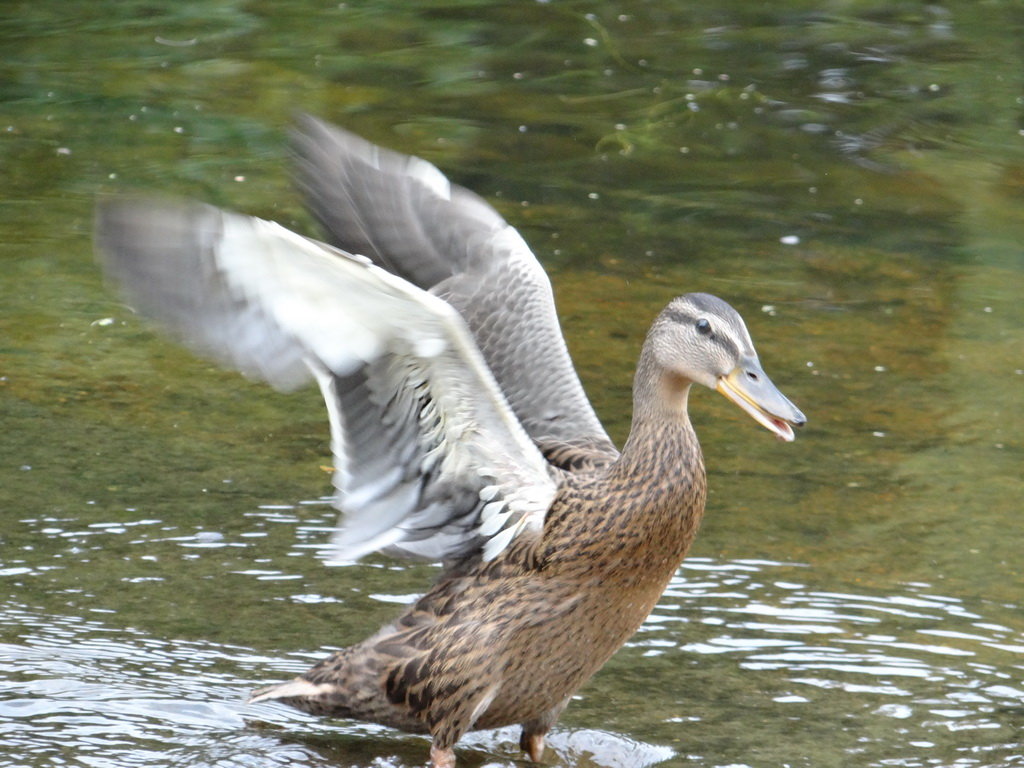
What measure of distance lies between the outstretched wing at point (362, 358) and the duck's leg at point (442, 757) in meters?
0.54

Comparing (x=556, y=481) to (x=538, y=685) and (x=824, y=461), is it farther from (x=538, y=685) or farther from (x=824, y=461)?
(x=824, y=461)

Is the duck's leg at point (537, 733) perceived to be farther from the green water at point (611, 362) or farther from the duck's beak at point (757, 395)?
the duck's beak at point (757, 395)

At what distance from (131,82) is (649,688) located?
276 inches

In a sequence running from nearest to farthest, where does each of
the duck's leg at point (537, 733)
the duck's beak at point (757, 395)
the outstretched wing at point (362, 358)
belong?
1. the outstretched wing at point (362, 358)
2. the duck's beak at point (757, 395)
3. the duck's leg at point (537, 733)

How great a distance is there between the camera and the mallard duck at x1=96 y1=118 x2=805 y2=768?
4.19 m

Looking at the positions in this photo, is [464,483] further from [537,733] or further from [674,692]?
[674,692]

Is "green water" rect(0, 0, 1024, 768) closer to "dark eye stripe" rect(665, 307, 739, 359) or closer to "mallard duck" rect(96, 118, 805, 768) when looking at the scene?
"mallard duck" rect(96, 118, 805, 768)

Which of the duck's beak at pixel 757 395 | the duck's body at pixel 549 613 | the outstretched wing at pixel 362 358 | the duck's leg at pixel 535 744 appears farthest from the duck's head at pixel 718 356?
the duck's leg at pixel 535 744

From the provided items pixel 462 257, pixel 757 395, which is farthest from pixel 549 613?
pixel 462 257

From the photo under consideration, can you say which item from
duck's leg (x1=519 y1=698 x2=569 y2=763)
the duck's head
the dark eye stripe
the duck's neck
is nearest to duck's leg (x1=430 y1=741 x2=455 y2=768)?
duck's leg (x1=519 y1=698 x2=569 y2=763)

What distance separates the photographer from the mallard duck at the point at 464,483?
4191mm

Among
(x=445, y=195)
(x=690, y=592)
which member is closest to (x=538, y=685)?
(x=690, y=592)

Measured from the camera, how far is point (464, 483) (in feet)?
15.1

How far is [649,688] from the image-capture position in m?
5.02
